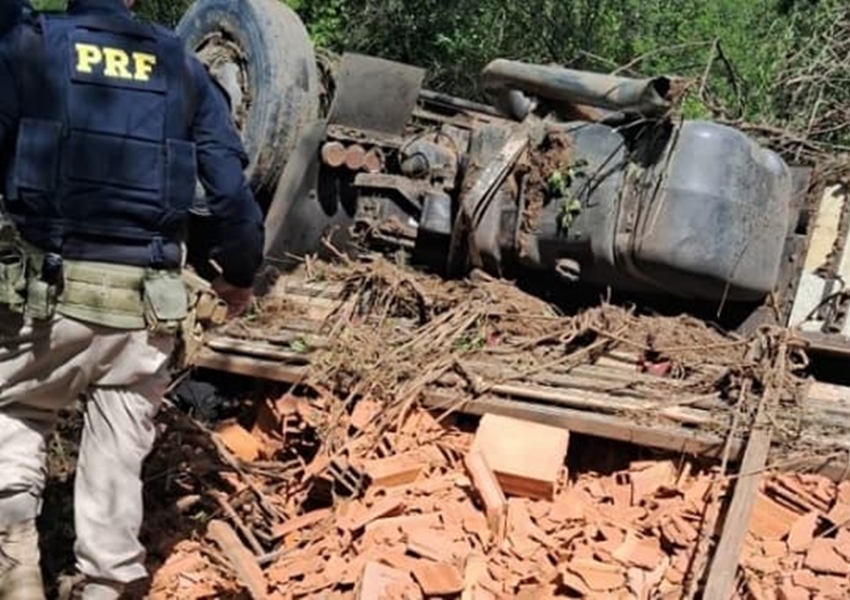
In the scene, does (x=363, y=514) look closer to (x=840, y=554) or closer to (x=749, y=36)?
(x=840, y=554)

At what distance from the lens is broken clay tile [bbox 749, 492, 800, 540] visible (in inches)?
133

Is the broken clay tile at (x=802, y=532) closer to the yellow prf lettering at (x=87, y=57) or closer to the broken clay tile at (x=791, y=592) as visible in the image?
the broken clay tile at (x=791, y=592)

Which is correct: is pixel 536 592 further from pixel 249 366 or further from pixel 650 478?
pixel 249 366

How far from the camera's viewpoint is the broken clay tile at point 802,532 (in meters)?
3.30

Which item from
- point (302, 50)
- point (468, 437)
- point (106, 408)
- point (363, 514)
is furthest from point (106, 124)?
point (302, 50)

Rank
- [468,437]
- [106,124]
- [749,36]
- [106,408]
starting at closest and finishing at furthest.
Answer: [106,124] < [106,408] < [468,437] < [749,36]

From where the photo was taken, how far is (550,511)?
3502 millimetres

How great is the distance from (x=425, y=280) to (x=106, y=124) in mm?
2573

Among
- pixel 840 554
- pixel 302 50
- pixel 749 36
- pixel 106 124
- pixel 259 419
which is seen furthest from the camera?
pixel 749 36

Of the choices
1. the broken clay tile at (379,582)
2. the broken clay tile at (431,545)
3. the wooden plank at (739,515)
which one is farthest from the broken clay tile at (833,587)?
the broken clay tile at (379,582)

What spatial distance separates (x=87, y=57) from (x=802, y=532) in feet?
7.82

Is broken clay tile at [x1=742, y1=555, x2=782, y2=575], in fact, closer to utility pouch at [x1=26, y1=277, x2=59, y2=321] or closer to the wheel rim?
utility pouch at [x1=26, y1=277, x2=59, y2=321]

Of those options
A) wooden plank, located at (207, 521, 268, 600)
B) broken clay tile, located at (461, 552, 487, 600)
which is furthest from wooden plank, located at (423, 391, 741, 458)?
wooden plank, located at (207, 521, 268, 600)

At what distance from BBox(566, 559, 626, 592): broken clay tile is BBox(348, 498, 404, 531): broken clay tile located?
600 millimetres
